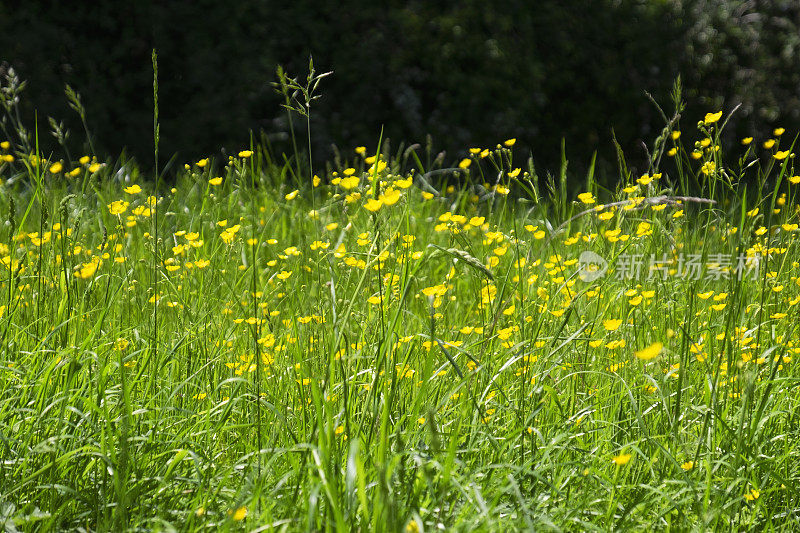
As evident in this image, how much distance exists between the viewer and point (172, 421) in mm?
1977

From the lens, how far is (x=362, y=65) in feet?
19.7

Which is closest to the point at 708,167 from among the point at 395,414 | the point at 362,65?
the point at 395,414

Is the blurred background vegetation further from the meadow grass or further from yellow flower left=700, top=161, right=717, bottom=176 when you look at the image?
yellow flower left=700, top=161, right=717, bottom=176

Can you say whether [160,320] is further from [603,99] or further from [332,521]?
[603,99]

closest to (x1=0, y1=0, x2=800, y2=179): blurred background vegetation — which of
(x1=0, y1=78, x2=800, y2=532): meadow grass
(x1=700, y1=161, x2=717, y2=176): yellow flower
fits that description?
(x1=0, y1=78, x2=800, y2=532): meadow grass

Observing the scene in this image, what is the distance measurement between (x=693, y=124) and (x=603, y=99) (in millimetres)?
790

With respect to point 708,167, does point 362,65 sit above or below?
below

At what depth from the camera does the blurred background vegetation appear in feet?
19.5

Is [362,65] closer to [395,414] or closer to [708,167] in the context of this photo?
[708,167]

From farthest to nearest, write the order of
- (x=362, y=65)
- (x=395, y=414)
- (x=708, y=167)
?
(x=362, y=65) < (x=708, y=167) < (x=395, y=414)

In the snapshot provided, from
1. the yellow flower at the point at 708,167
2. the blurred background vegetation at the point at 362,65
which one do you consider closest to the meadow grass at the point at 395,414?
the yellow flower at the point at 708,167

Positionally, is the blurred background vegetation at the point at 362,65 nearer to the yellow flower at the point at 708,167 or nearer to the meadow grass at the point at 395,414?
the meadow grass at the point at 395,414

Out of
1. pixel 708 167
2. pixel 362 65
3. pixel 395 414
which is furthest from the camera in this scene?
pixel 362 65

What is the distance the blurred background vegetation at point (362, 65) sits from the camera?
5953 mm
